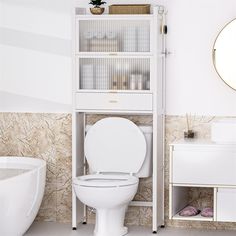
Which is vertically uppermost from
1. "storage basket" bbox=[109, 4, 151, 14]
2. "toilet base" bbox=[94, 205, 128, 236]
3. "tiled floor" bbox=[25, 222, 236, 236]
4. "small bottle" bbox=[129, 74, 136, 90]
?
"storage basket" bbox=[109, 4, 151, 14]

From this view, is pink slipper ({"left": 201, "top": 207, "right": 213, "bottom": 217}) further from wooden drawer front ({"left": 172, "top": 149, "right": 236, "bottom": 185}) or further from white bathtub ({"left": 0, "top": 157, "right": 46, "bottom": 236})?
white bathtub ({"left": 0, "top": 157, "right": 46, "bottom": 236})

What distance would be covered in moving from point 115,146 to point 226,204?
1045 millimetres

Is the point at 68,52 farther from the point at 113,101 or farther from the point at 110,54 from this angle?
the point at 113,101

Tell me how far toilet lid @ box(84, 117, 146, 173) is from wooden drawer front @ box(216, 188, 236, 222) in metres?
0.75

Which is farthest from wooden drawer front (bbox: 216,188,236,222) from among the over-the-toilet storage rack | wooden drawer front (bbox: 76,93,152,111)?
wooden drawer front (bbox: 76,93,152,111)

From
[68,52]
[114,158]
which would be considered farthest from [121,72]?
[114,158]

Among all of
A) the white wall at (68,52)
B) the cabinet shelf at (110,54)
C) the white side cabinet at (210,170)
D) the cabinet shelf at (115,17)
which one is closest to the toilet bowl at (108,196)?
the white side cabinet at (210,170)

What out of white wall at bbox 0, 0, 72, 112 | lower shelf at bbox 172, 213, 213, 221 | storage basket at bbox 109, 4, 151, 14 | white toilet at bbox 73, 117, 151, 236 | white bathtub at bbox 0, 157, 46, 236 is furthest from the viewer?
white wall at bbox 0, 0, 72, 112

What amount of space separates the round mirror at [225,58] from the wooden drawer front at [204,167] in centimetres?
72

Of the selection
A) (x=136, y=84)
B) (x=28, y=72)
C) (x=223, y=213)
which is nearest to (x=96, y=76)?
(x=136, y=84)

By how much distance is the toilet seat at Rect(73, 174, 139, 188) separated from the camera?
4.88 meters

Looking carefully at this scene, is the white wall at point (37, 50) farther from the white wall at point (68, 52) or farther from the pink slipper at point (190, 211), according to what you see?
the pink slipper at point (190, 211)

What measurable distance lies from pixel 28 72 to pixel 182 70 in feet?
4.36

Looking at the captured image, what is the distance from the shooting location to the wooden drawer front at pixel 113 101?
5.21m
